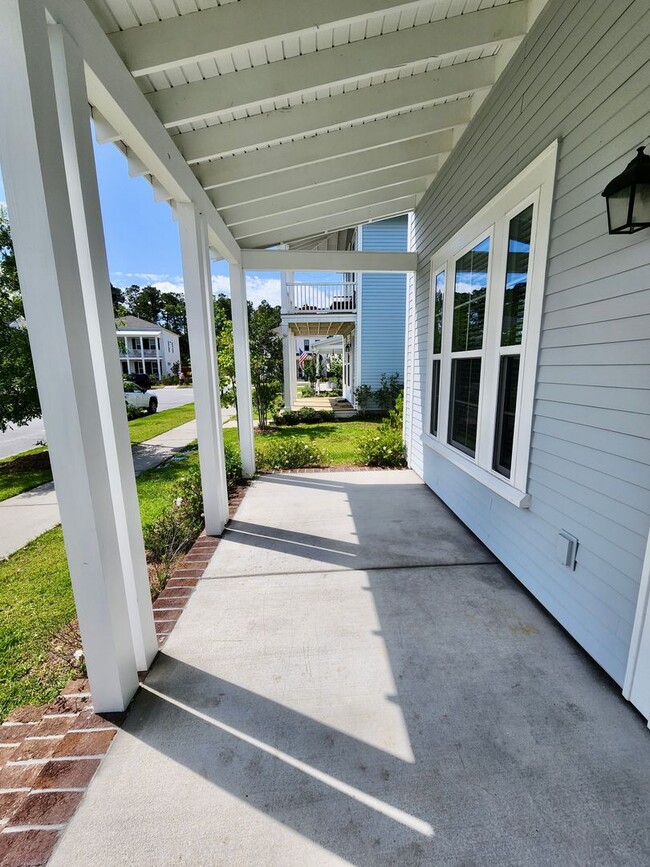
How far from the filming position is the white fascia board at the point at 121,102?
1567 millimetres

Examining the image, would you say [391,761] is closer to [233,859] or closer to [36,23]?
[233,859]

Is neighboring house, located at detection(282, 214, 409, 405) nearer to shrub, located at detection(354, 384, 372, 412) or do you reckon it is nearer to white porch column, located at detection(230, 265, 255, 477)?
shrub, located at detection(354, 384, 372, 412)

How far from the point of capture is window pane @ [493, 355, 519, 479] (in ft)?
9.27

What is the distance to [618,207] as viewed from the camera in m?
1.62

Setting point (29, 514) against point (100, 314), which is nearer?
point (100, 314)

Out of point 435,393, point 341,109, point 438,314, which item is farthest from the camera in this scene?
point 435,393

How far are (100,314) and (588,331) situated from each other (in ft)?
8.13

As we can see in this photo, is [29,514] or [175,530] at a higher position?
[175,530]

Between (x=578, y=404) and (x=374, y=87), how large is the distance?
2836 mm

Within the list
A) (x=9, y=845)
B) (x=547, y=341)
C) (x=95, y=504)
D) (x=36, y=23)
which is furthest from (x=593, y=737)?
(x=36, y=23)

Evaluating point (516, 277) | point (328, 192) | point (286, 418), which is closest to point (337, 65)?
point (328, 192)

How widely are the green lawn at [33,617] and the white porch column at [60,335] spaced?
25.9 inches

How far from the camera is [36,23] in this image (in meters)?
1.31

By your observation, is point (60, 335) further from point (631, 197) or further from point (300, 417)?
point (300, 417)
